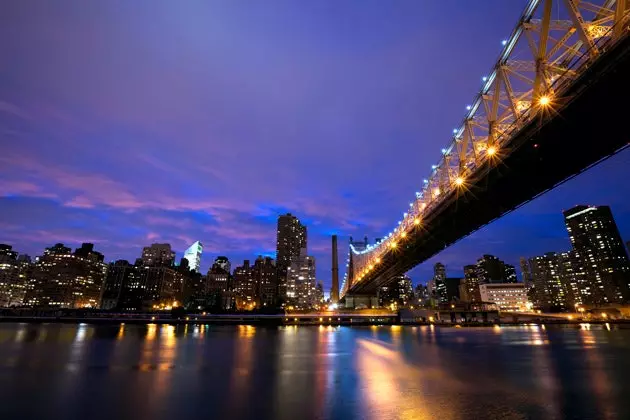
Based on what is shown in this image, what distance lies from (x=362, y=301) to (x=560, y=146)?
108m

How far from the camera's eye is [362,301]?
12700 centimetres

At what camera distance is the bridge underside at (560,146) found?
2056 centimetres

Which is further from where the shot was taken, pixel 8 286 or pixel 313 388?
pixel 8 286

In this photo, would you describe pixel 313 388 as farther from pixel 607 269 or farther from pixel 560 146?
pixel 607 269

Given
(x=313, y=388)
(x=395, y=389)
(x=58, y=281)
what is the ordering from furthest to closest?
(x=58, y=281) < (x=313, y=388) < (x=395, y=389)

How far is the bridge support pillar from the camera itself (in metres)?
126

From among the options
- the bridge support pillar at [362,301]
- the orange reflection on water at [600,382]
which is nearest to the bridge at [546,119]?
the orange reflection on water at [600,382]

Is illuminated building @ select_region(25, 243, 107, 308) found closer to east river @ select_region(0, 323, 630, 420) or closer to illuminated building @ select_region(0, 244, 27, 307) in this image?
illuminated building @ select_region(0, 244, 27, 307)

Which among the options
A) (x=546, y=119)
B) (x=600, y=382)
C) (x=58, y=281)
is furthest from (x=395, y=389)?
(x=58, y=281)

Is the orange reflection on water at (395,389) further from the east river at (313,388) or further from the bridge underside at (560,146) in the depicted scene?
the bridge underside at (560,146)

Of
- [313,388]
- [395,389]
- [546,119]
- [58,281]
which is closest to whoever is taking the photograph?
[395,389]

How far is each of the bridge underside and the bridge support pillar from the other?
83.1 meters

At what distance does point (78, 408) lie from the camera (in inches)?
437

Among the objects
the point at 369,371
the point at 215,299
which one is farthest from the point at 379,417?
the point at 215,299
